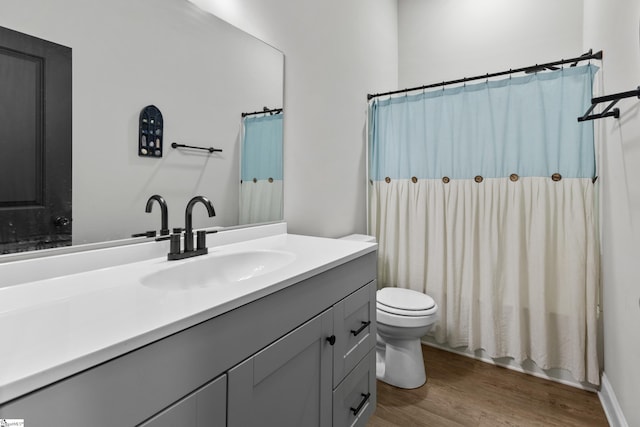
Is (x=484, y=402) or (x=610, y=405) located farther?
(x=484, y=402)

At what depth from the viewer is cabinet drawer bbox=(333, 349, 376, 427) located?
44.5 inches

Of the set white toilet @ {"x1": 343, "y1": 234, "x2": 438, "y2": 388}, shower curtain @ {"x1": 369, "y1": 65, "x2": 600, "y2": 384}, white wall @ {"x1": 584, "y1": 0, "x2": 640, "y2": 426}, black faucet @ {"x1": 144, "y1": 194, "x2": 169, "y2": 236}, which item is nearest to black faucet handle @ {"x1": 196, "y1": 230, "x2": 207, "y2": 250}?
black faucet @ {"x1": 144, "y1": 194, "x2": 169, "y2": 236}

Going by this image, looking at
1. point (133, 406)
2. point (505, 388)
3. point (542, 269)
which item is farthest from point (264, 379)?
point (542, 269)

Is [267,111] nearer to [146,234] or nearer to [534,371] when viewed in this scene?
[146,234]

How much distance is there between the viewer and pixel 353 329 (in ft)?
3.98

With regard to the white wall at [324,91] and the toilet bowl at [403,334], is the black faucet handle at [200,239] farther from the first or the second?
the toilet bowl at [403,334]

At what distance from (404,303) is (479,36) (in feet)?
7.42

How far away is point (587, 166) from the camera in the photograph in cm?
172

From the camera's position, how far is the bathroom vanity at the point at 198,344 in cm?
45

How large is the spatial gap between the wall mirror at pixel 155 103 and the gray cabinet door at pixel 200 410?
67cm

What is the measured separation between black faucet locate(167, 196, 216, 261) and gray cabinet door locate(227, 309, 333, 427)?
0.50 metres

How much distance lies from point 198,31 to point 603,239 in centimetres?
233

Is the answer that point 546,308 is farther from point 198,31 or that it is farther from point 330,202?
point 198,31

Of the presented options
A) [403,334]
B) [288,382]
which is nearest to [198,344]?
[288,382]
